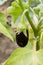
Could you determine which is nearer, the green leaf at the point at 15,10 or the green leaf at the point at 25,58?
the green leaf at the point at 25,58

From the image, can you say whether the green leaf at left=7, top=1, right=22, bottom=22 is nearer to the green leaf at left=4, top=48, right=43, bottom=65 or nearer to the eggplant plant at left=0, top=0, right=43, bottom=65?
the eggplant plant at left=0, top=0, right=43, bottom=65

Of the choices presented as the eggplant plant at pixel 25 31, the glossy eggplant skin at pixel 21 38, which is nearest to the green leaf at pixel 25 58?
the eggplant plant at pixel 25 31

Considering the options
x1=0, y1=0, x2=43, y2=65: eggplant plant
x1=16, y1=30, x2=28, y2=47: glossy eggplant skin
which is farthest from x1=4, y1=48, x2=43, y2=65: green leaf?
x1=16, y1=30, x2=28, y2=47: glossy eggplant skin

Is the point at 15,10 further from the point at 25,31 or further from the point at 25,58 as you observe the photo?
the point at 25,58

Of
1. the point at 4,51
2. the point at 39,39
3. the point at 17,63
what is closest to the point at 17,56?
the point at 17,63

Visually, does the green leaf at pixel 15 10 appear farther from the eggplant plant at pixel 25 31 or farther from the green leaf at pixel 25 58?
the green leaf at pixel 25 58

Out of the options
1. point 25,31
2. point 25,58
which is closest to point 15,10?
point 25,31

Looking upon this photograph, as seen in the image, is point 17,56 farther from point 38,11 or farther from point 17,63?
point 38,11
